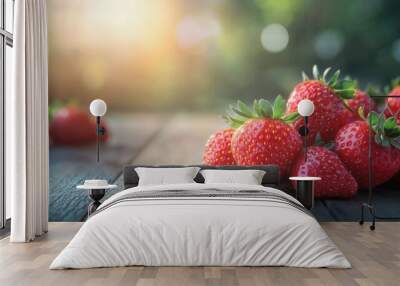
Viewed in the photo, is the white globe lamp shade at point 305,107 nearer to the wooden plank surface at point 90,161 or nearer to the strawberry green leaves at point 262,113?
the strawberry green leaves at point 262,113

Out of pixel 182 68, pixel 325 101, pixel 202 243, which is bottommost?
pixel 202 243

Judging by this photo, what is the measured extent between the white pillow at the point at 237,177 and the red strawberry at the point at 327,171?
1.55ft

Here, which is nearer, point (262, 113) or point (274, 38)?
point (262, 113)

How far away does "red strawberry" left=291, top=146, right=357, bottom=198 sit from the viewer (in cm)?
583

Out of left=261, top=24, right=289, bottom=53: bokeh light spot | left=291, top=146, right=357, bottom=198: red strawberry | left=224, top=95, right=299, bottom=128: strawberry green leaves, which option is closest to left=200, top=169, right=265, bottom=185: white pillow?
left=291, top=146, right=357, bottom=198: red strawberry

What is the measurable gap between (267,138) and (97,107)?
1.73m

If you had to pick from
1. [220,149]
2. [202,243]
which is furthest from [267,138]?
[202,243]

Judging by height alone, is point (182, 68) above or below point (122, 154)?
above

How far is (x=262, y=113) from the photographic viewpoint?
19.2ft

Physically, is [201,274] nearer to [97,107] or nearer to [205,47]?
[97,107]

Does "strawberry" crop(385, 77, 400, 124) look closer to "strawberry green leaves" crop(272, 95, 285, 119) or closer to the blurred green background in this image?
the blurred green background

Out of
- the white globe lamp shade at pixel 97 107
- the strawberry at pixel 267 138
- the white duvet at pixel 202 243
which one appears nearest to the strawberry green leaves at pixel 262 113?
the strawberry at pixel 267 138

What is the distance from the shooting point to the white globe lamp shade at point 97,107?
6.04 meters

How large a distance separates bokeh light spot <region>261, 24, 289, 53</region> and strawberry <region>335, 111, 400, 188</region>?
1235 millimetres
